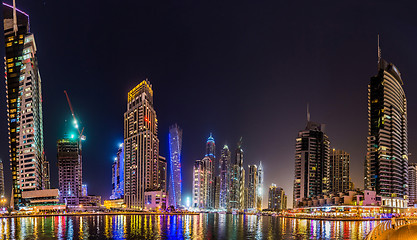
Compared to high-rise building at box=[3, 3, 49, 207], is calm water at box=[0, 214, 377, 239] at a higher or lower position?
lower

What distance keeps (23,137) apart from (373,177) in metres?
165

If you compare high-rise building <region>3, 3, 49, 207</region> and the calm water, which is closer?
the calm water

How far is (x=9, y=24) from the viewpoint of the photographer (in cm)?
17175

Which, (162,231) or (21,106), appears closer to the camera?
(162,231)

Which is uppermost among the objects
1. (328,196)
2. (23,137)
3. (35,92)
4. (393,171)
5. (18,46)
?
(18,46)

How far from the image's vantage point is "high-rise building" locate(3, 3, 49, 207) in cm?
16175

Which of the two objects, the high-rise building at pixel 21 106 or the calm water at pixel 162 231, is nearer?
the calm water at pixel 162 231

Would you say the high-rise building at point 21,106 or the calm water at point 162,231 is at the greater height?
the high-rise building at point 21,106

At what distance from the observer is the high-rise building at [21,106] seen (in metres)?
162

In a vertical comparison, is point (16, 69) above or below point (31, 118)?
above

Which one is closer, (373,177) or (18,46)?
(18,46)

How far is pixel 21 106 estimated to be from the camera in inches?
6427

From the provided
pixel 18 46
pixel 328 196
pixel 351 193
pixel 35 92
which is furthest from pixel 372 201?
pixel 18 46

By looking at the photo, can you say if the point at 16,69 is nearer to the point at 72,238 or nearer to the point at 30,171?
the point at 30,171
